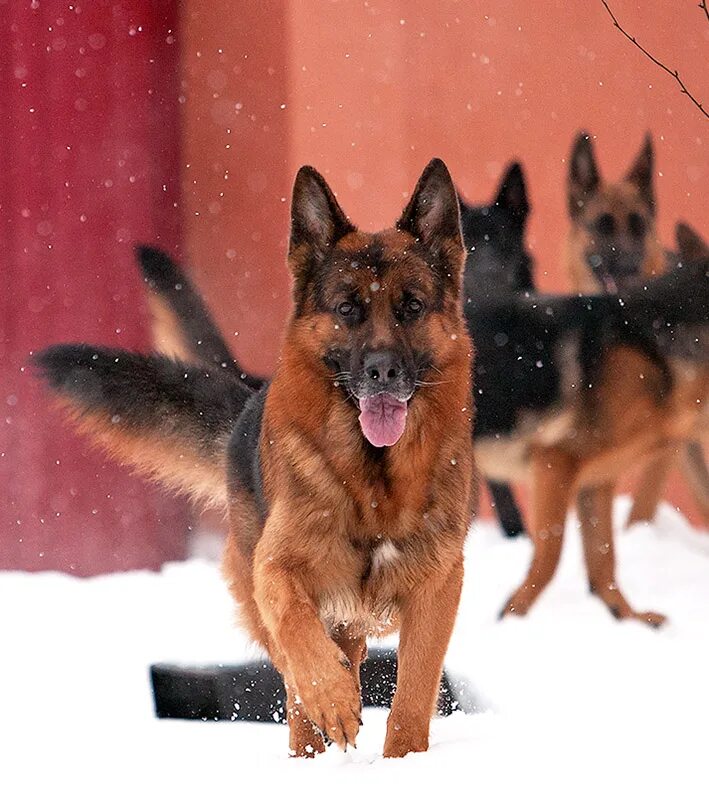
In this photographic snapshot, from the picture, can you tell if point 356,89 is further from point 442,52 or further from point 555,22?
point 555,22

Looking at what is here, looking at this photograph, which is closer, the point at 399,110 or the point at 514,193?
the point at 514,193

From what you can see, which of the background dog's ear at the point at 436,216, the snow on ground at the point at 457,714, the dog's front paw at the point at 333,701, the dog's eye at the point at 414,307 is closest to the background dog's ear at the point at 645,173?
the snow on ground at the point at 457,714

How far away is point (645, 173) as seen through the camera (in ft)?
20.2

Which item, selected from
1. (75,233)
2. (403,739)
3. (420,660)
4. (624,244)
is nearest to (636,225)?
(624,244)

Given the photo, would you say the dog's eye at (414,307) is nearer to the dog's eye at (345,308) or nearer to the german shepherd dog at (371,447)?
the german shepherd dog at (371,447)

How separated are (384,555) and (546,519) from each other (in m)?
2.77

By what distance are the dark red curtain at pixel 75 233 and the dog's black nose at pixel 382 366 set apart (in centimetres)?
378

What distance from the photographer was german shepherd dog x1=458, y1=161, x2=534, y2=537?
6195 mm

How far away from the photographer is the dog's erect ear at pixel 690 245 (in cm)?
605

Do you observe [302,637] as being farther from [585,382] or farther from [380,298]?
[585,382]

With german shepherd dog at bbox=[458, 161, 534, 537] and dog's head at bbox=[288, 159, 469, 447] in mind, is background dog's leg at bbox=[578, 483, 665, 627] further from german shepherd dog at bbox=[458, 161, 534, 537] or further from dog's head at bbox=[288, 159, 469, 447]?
dog's head at bbox=[288, 159, 469, 447]

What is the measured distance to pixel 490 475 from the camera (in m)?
6.12

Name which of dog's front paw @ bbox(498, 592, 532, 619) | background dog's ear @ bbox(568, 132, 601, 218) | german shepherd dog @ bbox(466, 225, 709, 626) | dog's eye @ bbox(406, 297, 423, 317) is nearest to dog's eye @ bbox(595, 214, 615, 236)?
background dog's ear @ bbox(568, 132, 601, 218)

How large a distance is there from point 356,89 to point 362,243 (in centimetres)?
368
